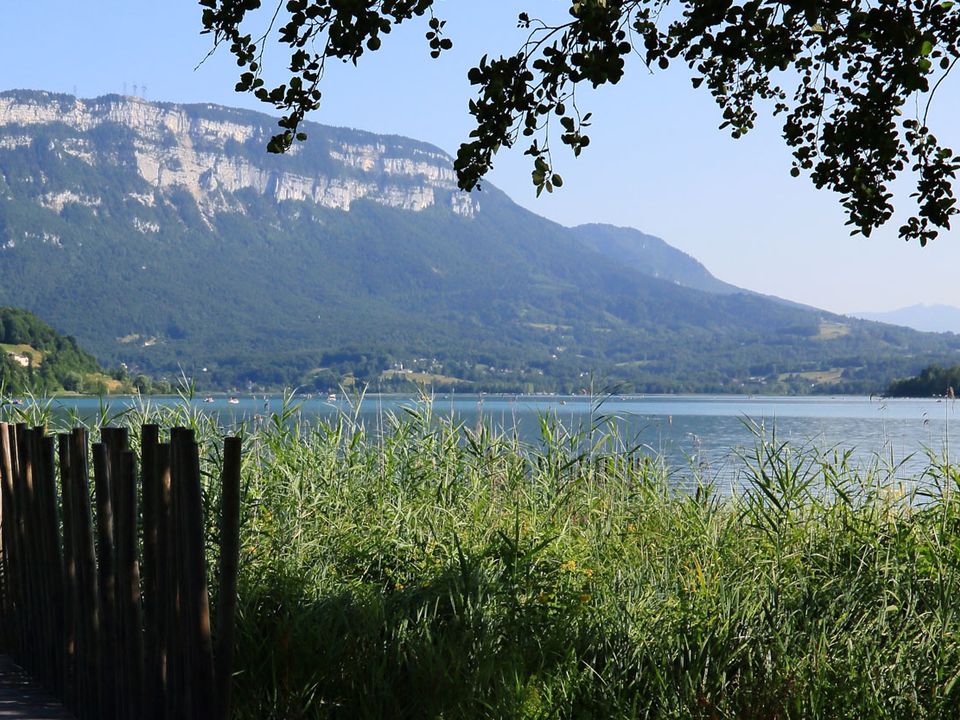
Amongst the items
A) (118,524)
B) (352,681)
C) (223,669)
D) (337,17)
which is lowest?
(352,681)

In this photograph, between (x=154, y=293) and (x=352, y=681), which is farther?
(x=154, y=293)

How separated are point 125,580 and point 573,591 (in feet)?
6.26

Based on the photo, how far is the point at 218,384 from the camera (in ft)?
228

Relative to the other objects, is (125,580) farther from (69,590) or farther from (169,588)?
(69,590)

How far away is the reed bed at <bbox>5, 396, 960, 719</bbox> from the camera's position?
11.6 ft

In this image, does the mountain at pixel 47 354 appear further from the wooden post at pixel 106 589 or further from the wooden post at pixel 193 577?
the wooden post at pixel 193 577

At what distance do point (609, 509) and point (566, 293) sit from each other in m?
165

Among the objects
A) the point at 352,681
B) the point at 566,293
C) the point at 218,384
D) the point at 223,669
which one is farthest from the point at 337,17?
the point at 566,293

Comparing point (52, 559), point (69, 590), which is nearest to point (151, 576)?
point (69, 590)

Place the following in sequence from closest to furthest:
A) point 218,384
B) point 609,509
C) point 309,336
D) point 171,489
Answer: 1. point 171,489
2. point 609,509
3. point 218,384
4. point 309,336

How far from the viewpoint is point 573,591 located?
14.5ft

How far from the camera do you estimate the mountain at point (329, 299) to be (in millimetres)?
94438

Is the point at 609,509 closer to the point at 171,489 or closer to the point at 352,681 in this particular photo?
the point at 352,681

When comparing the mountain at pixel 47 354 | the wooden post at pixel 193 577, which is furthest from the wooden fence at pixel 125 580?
the mountain at pixel 47 354
